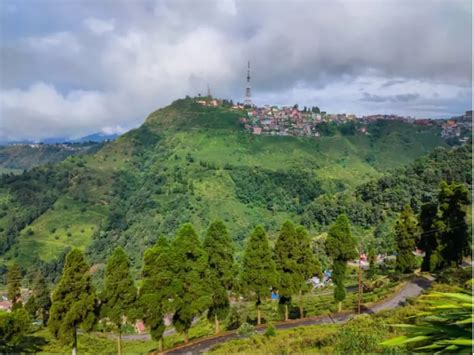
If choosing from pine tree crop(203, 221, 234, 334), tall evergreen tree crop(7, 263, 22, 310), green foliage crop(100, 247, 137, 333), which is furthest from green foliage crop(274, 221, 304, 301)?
tall evergreen tree crop(7, 263, 22, 310)

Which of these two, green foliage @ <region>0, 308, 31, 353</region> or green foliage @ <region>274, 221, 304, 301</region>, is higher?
green foliage @ <region>274, 221, 304, 301</region>

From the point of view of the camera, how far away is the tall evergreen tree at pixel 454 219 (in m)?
25.8

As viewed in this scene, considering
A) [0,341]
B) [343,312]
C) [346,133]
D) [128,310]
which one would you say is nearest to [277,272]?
[343,312]

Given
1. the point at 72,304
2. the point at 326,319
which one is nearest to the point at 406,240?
the point at 326,319

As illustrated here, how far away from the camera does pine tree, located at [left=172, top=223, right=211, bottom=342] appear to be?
1942 cm

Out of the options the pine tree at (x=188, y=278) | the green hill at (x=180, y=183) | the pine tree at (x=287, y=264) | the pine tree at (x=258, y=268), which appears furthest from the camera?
the green hill at (x=180, y=183)

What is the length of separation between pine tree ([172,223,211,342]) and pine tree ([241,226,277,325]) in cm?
274

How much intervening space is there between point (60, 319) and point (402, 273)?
27.2m

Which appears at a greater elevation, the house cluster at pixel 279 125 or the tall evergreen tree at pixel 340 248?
the house cluster at pixel 279 125

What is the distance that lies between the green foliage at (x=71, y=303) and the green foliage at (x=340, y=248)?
13.4 m

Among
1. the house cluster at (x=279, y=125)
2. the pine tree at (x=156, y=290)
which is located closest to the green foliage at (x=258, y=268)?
the pine tree at (x=156, y=290)

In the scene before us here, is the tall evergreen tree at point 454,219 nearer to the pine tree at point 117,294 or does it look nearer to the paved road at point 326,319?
the paved road at point 326,319

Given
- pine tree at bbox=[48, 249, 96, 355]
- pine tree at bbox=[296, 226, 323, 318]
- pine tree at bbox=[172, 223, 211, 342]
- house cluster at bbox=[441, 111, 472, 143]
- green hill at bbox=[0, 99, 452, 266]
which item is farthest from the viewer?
house cluster at bbox=[441, 111, 472, 143]

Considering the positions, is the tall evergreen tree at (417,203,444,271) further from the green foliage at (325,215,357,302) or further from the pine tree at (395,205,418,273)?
the green foliage at (325,215,357,302)
